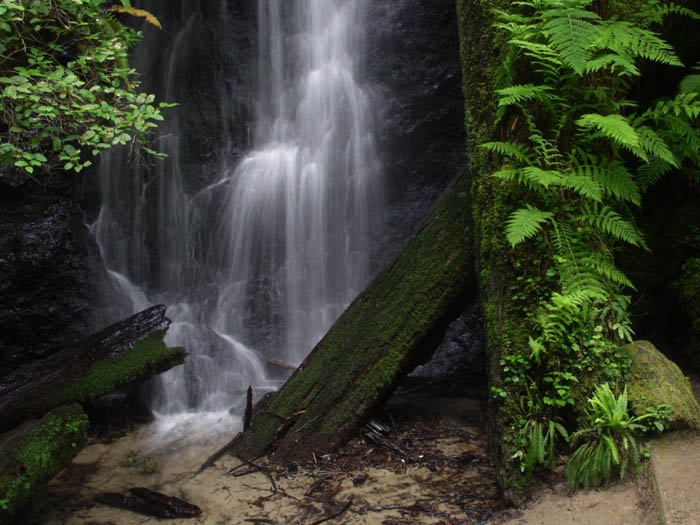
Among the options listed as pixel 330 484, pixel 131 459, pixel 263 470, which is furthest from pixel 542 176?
pixel 131 459

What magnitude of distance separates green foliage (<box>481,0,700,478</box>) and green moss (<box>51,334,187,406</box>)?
3812mm

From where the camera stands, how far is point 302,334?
824 cm

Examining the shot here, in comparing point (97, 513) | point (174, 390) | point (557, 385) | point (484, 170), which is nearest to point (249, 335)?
point (174, 390)

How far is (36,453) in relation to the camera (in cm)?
394

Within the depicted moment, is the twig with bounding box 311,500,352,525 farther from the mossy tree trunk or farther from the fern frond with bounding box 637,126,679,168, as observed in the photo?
the fern frond with bounding box 637,126,679,168

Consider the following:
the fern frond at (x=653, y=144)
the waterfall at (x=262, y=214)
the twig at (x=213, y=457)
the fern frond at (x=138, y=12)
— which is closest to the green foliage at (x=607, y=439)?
the fern frond at (x=653, y=144)

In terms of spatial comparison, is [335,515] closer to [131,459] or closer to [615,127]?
[131,459]

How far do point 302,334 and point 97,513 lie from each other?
4592 mm

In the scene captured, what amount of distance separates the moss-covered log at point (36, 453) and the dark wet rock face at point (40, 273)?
3.10 m

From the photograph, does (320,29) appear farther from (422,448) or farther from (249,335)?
(422,448)

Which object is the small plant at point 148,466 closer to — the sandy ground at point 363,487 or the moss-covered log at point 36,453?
the sandy ground at point 363,487

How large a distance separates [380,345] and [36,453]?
3.00 m

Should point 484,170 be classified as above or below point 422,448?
above

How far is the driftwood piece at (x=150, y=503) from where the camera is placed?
146 inches
